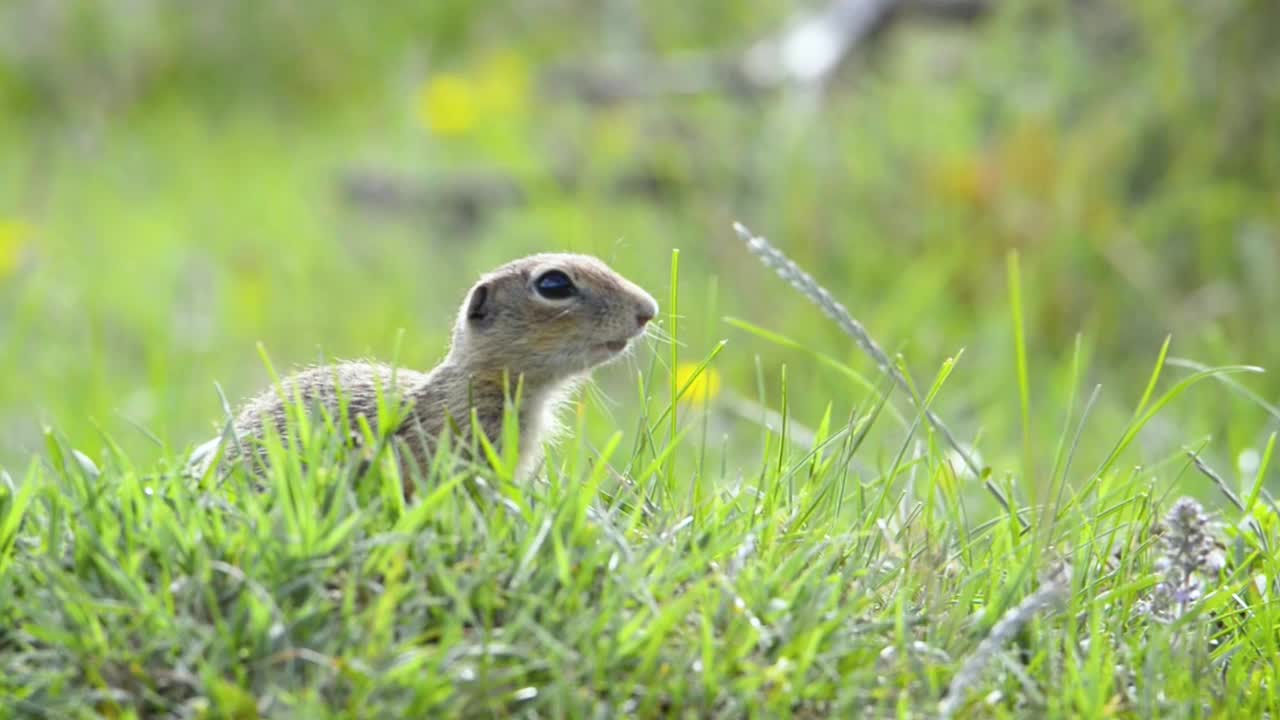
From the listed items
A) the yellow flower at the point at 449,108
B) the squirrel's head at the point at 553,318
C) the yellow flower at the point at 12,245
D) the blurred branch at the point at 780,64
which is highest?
the blurred branch at the point at 780,64

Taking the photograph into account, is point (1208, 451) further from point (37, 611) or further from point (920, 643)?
point (37, 611)

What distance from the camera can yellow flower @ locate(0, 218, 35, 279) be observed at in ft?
22.4

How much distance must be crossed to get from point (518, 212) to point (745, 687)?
6.93 m

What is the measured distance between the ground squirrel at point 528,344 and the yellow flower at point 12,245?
144 inches

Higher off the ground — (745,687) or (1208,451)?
(745,687)

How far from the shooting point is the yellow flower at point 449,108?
842cm

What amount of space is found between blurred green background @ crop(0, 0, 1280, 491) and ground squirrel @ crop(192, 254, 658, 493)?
0.76 metres

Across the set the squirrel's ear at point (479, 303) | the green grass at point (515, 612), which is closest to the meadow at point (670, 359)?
the green grass at point (515, 612)

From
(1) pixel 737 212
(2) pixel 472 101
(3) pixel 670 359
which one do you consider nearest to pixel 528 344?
(3) pixel 670 359

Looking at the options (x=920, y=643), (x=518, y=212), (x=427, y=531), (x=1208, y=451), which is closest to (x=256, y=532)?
(x=427, y=531)

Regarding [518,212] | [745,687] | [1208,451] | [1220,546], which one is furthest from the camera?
[518,212]

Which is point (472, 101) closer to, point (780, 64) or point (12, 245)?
point (780, 64)

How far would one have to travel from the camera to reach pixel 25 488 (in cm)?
240

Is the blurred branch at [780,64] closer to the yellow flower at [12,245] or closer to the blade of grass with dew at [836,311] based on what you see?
the yellow flower at [12,245]
